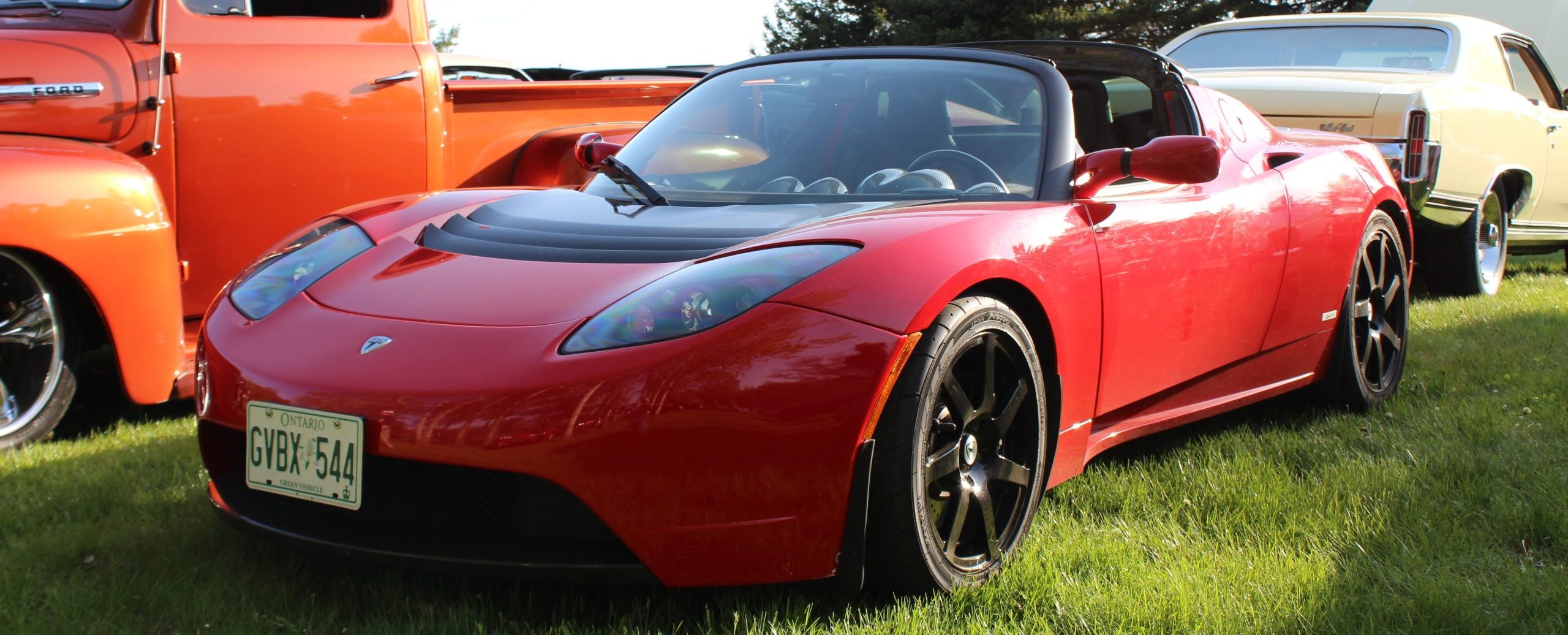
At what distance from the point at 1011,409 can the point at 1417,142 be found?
4.29m

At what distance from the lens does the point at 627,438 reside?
2.25 metres

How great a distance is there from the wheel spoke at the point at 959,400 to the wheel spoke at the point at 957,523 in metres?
0.14

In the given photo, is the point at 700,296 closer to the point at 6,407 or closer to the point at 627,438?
the point at 627,438

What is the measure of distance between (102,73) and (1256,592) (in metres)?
3.55

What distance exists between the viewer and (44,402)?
377 centimetres

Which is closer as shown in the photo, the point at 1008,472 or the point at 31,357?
the point at 1008,472

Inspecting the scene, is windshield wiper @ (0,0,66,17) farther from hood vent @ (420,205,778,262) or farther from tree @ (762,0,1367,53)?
tree @ (762,0,1367,53)

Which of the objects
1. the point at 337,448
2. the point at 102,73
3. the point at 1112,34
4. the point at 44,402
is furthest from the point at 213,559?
the point at 1112,34

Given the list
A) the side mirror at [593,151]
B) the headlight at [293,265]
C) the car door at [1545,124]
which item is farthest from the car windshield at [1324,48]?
the headlight at [293,265]

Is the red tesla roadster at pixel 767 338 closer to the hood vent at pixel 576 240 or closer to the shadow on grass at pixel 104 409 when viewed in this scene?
the hood vent at pixel 576 240

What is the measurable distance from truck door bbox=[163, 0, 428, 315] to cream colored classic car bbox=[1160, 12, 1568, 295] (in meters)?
4.22

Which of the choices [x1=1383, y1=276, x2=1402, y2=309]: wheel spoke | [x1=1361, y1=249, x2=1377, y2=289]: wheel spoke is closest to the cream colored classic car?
[x1=1383, y1=276, x2=1402, y2=309]: wheel spoke

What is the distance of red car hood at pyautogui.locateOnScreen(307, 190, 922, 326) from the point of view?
8.32 ft

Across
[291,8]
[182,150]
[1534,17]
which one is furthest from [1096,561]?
[1534,17]
